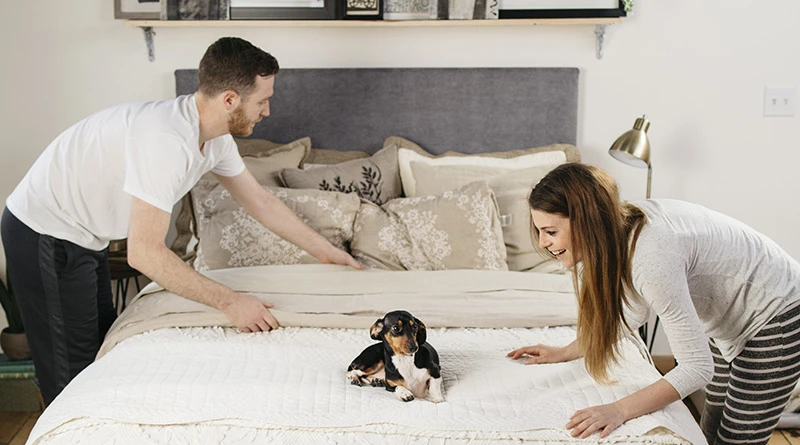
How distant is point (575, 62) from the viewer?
126 inches

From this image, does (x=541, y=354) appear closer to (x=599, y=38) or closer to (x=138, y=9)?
(x=599, y=38)

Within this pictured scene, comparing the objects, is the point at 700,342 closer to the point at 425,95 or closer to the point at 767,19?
the point at 425,95

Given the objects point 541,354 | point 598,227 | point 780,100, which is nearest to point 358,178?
point 541,354

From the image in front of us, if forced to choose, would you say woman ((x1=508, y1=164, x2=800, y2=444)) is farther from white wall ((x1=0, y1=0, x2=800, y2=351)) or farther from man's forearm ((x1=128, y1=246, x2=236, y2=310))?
white wall ((x1=0, y1=0, x2=800, y2=351))

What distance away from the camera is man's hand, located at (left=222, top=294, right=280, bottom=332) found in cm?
214

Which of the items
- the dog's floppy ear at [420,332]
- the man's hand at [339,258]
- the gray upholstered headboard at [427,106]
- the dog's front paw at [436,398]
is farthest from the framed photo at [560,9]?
the dog's front paw at [436,398]

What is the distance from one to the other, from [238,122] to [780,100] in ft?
7.44

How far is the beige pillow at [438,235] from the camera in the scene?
2645 millimetres

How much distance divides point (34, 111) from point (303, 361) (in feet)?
6.47

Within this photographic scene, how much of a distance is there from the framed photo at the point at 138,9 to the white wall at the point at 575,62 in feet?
0.22

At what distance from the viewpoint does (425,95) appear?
10.5 feet

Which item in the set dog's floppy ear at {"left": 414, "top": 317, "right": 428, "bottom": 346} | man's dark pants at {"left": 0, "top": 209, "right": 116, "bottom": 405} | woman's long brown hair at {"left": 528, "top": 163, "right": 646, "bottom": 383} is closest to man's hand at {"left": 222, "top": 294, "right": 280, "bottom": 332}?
man's dark pants at {"left": 0, "top": 209, "right": 116, "bottom": 405}

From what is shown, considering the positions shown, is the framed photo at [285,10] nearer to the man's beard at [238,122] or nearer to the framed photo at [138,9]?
the framed photo at [138,9]

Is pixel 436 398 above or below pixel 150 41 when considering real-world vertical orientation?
below
